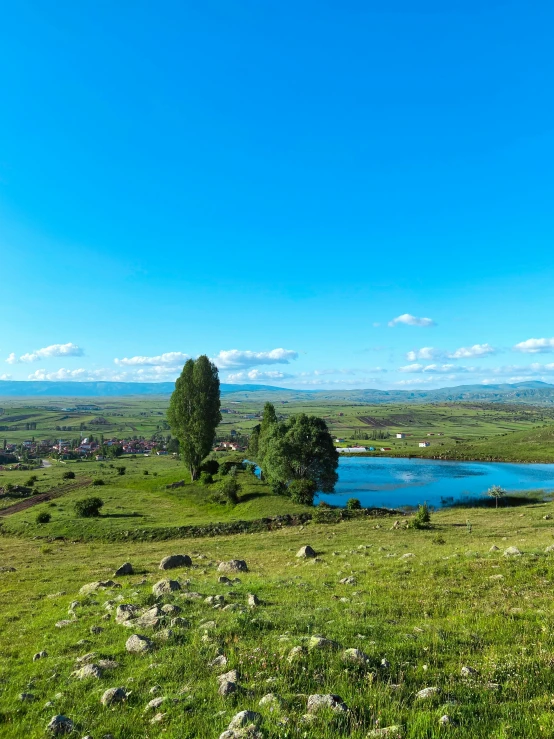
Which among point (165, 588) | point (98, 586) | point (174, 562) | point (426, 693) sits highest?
point (426, 693)

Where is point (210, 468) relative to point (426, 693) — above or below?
below

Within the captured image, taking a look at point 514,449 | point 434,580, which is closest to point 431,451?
point 514,449

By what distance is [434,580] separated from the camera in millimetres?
16500

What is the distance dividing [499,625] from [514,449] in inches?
7236

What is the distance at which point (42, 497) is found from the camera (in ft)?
236

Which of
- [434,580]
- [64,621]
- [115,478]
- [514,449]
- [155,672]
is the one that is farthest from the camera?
[514,449]

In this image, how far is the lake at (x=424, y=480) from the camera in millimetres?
88819

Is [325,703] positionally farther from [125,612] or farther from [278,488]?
[278,488]

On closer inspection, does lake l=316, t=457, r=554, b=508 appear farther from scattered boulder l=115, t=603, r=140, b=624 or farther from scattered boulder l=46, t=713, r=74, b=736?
scattered boulder l=46, t=713, r=74, b=736

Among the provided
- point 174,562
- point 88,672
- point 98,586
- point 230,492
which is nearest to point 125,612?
point 88,672

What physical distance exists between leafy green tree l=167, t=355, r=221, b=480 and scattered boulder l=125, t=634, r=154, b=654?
66418mm

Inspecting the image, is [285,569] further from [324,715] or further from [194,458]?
[194,458]

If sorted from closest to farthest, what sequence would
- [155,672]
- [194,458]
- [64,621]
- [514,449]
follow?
[155,672] < [64,621] < [194,458] < [514,449]

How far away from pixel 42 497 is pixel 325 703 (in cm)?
8070
